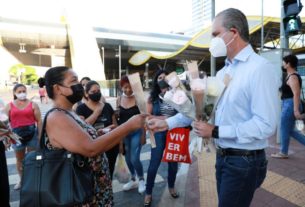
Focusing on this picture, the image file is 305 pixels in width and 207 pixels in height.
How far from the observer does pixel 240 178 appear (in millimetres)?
2033

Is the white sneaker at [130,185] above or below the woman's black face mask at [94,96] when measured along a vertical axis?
below

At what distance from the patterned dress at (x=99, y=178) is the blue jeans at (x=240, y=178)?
2.98 feet

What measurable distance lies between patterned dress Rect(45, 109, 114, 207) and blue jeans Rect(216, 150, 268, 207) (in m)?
0.91

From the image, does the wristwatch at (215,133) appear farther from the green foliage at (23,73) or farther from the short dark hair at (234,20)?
the green foliage at (23,73)

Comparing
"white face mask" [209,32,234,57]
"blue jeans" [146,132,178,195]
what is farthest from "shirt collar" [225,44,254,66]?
"blue jeans" [146,132,178,195]

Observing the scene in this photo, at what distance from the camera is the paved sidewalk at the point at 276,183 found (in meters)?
3.86

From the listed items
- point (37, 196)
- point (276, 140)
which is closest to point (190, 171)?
point (276, 140)

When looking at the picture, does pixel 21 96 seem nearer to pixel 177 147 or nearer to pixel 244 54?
pixel 177 147

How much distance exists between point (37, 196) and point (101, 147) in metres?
0.51

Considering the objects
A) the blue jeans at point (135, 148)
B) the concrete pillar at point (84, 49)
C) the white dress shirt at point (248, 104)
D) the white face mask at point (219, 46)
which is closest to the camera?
the white dress shirt at point (248, 104)

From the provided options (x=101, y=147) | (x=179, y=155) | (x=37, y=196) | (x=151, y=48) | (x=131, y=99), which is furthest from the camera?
(x=151, y=48)

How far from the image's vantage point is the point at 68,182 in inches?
75.9

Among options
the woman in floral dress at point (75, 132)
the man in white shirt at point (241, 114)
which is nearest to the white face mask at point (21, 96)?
the woman in floral dress at point (75, 132)

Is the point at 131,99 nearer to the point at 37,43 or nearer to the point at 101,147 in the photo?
the point at 101,147
